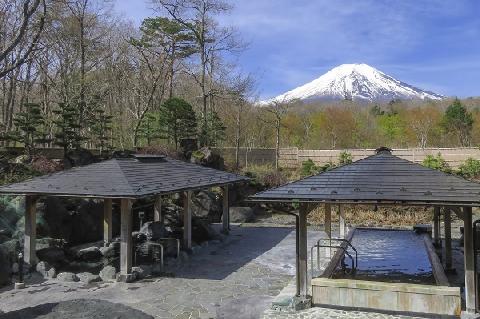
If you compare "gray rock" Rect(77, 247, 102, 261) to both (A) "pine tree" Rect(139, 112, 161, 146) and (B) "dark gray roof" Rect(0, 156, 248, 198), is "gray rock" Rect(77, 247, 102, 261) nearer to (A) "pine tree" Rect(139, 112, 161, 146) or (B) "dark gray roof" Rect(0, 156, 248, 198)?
(B) "dark gray roof" Rect(0, 156, 248, 198)

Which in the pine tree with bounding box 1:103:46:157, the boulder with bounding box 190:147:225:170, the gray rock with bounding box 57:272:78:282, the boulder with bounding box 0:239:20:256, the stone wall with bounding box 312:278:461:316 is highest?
the pine tree with bounding box 1:103:46:157

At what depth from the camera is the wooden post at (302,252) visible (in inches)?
349

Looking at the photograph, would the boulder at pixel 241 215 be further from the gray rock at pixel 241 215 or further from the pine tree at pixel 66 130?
the pine tree at pixel 66 130

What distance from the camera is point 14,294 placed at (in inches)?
389

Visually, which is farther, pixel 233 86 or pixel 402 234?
pixel 233 86

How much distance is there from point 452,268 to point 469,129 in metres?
32.8

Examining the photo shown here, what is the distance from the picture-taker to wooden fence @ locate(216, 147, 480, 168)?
94.7 ft

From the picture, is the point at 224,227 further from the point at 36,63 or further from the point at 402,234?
the point at 36,63

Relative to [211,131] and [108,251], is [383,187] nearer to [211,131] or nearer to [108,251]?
[108,251]

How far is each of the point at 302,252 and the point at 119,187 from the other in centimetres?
470

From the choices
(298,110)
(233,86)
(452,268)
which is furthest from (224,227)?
(298,110)

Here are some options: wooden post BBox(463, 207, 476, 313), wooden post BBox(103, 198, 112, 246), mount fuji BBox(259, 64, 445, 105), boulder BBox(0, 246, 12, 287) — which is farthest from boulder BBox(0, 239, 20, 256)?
mount fuji BBox(259, 64, 445, 105)

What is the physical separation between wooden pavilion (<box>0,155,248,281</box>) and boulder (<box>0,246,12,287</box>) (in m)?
0.67

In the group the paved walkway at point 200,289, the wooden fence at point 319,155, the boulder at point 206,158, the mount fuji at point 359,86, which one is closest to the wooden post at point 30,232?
the paved walkway at point 200,289
